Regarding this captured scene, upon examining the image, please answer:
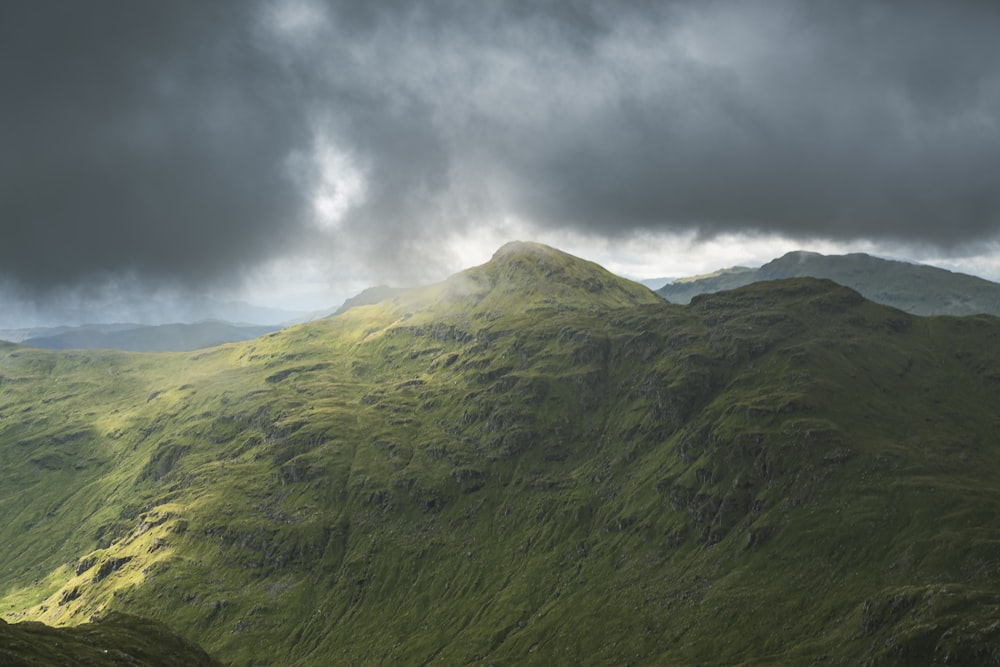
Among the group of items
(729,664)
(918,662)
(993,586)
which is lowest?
(729,664)

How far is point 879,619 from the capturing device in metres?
174

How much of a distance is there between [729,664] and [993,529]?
305ft

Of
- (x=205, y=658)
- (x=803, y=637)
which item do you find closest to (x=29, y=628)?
(x=205, y=658)

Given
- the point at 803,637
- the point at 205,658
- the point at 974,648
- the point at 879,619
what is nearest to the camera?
the point at 974,648

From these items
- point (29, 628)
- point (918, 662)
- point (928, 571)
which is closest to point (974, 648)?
point (918, 662)

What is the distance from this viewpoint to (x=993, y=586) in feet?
573

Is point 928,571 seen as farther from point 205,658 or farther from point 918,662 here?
→ point 205,658

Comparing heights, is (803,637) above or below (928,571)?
below

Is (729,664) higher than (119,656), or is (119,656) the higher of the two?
(119,656)

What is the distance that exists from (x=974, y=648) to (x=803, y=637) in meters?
51.8

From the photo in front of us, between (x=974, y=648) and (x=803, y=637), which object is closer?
(x=974, y=648)

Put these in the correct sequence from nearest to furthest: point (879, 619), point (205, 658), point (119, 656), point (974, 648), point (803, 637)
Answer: point (119, 656) < point (974, 648) < point (205, 658) < point (879, 619) < point (803, 637)

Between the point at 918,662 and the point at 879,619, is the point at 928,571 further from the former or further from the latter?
the point at 918,662

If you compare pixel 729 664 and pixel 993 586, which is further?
pixel 729 664
